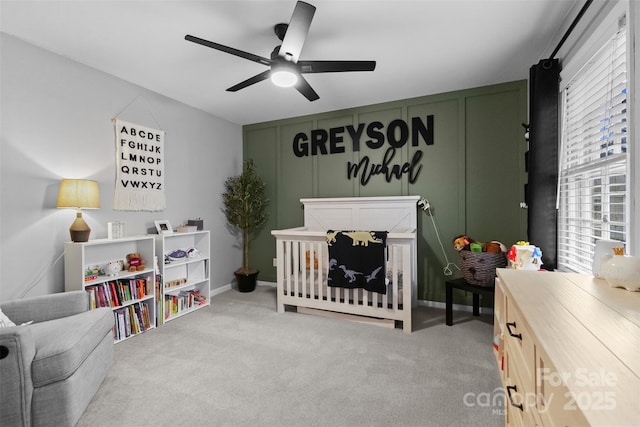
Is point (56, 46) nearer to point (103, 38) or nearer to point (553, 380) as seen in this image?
point (103, 38)

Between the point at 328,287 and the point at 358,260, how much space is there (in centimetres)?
45

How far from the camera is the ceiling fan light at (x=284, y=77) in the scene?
205cm

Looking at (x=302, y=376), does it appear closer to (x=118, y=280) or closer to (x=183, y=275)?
(x=118, y=280)

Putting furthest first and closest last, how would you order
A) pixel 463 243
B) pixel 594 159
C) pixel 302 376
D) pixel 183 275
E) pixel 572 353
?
pixel 183 275, pixel 463 243, pixel 302 376, pixel 594 159, pixel 572 353

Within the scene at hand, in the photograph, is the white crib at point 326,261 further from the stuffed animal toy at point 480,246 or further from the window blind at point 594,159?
the window blind at point 594,159

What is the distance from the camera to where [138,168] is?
3.04 m

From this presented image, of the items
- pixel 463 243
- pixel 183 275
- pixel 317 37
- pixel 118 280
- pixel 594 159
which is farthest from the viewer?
pixel 183 275

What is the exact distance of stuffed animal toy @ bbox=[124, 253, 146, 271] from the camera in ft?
9.14

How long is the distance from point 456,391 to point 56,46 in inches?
150

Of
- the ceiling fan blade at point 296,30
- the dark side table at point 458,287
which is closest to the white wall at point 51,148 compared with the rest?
the ceiling fan blade at point 296,30

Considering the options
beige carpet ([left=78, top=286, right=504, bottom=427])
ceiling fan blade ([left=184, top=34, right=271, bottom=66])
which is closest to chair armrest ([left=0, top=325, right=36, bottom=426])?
beige carpet ([left=78, top=286, right=504, bottom=427])

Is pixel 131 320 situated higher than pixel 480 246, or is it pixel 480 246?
pixel 480 246

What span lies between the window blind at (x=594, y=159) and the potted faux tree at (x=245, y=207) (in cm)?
332

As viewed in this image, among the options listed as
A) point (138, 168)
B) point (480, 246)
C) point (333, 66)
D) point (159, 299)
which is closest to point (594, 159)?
point (480, 246)
